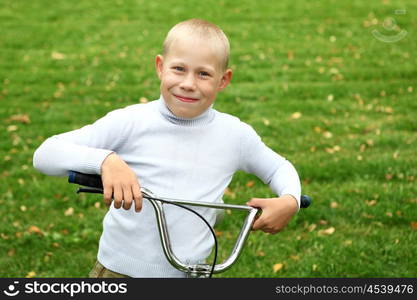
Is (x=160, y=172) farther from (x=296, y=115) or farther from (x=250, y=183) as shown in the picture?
(x=296, y=115)

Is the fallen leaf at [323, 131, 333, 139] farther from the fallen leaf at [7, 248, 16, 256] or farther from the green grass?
Answer: the fallen leaf at [7, 248, 16, 256]

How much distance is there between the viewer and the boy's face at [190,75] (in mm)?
2383

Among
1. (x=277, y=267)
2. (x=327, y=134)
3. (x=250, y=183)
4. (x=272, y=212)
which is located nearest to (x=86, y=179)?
(x=272, y=212)

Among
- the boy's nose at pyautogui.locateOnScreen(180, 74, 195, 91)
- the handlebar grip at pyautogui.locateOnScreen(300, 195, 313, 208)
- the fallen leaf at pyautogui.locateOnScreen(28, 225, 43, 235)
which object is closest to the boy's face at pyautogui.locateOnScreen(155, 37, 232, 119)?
the boy's nose at pyautogui.locateOnScreen(180, 74, 195, 91)

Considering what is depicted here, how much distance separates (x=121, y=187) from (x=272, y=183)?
77cm

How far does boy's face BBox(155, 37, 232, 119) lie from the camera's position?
238 centimetres

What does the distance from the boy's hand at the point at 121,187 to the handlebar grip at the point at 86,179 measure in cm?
3

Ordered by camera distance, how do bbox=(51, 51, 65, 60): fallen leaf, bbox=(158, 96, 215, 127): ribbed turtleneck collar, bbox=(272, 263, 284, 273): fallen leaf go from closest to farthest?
bbox=(158, 96, 215, 127): ribbed turtleneck collar, bbox=(272, 263, 284, 273): fallen leaf, bbox=(51, 51, 65, 60): fallen leaf

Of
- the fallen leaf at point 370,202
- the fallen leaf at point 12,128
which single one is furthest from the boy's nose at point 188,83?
the fallen leaf at point 12,128

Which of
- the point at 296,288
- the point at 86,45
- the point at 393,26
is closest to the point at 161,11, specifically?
the point at 86,45

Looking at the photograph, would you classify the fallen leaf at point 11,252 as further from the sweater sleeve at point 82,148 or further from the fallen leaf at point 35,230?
the sweater sleeve at point 82,148

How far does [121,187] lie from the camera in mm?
2084

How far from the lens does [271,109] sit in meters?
7.30

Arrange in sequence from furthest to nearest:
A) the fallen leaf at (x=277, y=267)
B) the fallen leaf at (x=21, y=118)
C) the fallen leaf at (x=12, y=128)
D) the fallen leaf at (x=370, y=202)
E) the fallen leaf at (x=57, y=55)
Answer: the fallen leaf at (x=57, y=55)
the fallen leaf at (x=21, y=118)
the fallen leaf at (x=12, y=128)
the fallen leaf at (x=370, y=202)
the fallen leaf at (x=277, y=267)
